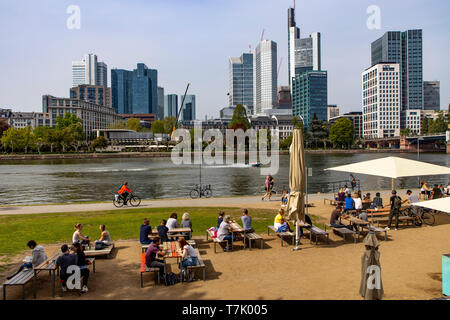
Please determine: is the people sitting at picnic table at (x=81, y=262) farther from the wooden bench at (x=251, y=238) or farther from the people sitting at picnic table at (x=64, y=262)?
the wooden bench at (x=251, y=238)

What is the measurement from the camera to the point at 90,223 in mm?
16734

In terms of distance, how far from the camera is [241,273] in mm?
10086

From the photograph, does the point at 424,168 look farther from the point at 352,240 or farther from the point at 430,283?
the point at 430,283

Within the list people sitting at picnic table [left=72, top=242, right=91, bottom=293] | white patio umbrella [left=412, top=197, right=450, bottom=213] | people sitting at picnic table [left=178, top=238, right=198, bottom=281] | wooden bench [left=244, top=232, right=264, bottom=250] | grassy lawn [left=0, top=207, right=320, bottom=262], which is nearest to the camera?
white patio umbrella [left=412, top=197, right=450, bottom=213]

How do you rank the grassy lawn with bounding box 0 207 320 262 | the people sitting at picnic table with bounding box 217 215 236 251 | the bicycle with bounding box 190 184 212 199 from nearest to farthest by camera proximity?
the people sitting at picnic table with bounding box 217 215 236 251, the grassy lawn with bounding box 0 207 320 262, the bicycle with bounding box 190 184 212 199

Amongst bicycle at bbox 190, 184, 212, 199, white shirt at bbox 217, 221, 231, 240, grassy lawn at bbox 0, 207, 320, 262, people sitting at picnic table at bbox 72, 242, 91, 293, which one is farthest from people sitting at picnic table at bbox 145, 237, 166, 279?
bicycle at bbox 190, 184, 212, 199

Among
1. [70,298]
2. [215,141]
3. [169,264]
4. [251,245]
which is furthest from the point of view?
[215,141]

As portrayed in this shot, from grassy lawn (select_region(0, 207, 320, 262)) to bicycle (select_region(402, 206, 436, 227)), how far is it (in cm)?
425

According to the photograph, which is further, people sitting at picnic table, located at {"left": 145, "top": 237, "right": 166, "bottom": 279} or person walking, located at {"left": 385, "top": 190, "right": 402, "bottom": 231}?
person walking, located at {"left": 385, "top": 190, "right": 402, "bottom": 231}

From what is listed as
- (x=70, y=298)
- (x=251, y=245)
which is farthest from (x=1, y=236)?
(x=251, y=245)

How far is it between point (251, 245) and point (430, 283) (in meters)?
5.97

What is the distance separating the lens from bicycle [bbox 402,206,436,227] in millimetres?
16047

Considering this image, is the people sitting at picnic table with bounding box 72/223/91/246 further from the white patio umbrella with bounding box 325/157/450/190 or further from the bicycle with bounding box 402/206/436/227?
the bicycle with bounding box 402/206/436/227

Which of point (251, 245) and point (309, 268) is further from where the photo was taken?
point (251, 245)
